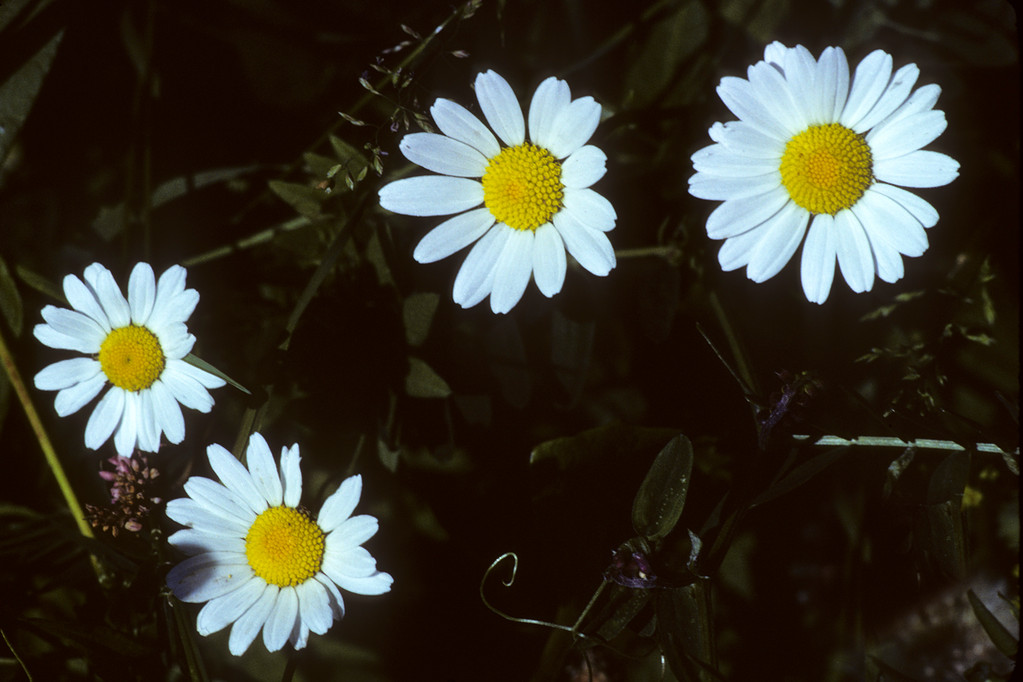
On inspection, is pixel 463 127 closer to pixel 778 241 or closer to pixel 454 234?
pixel 454 234

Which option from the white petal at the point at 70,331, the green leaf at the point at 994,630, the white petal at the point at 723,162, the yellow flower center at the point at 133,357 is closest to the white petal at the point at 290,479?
the yellow flower center at the point at 133,357

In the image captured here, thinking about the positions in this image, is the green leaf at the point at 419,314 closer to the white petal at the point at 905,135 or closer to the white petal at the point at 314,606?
the white petal at the point at 314,606

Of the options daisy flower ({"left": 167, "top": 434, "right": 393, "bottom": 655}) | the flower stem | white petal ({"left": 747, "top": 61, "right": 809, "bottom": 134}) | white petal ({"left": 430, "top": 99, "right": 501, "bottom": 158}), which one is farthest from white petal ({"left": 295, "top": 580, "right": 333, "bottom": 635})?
white petal ({"left": 747, "top": 61, "right": 809, "bottom": 134})

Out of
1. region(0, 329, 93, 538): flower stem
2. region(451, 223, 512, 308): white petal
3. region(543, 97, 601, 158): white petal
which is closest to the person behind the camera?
region(543, 97, 601, 158): white petal

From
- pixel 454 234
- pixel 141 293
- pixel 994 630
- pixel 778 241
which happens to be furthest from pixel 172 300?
pixel 994 630

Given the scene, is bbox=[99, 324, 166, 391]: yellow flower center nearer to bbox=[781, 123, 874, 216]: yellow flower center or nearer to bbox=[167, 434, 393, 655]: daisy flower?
bbox=[167, 434, 393, 655]: daisy flower

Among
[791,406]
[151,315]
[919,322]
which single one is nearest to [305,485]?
[151,315]
